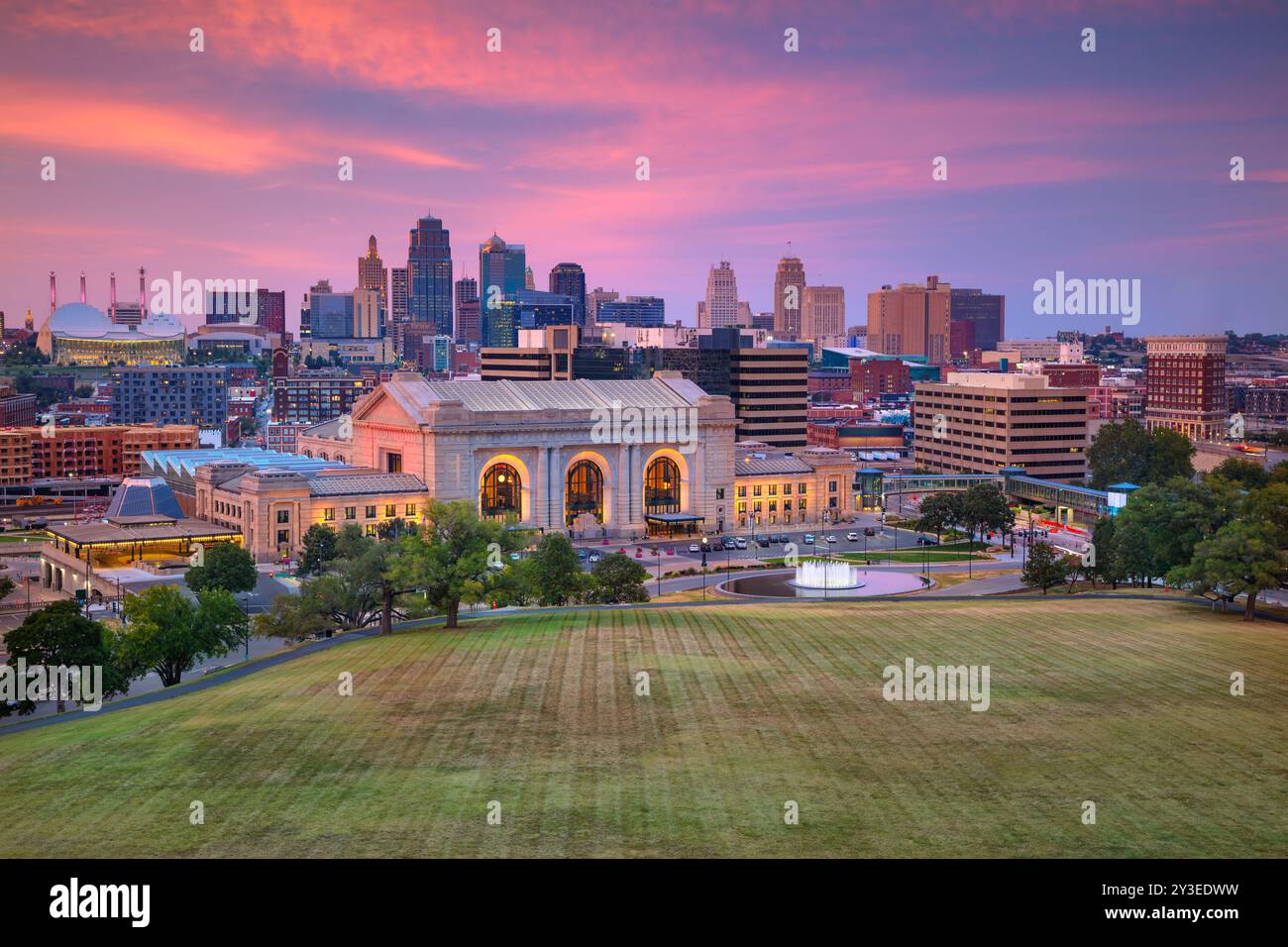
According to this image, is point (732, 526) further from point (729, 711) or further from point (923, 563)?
point (729, 711)

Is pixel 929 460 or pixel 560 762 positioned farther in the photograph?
pixel 929 460

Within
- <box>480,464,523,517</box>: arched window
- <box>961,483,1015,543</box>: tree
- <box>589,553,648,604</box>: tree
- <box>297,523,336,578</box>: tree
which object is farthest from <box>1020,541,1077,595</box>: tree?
<box>480,464,523,517</box>: arched window

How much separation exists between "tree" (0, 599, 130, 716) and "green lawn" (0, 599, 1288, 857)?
9189 millimetres

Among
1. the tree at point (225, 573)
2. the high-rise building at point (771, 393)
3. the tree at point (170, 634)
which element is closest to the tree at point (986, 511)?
the tree at point (225, 573)

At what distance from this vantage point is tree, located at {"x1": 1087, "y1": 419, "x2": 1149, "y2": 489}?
504ft

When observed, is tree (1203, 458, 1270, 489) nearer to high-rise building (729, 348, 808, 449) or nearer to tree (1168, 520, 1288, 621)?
tree (1168, 520, 1288, 621)

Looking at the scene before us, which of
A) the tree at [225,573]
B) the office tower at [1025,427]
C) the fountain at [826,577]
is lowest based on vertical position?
the fountain at [826,577]

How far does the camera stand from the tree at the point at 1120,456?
154m

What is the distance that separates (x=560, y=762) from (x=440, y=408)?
8133 centimetres

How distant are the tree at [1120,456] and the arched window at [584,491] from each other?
61.7 m

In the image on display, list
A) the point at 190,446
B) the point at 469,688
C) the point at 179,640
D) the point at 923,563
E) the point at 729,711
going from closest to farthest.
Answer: the point at 729,711 < the point at 469,688 < the point at 179,640 < the point at 923,563 < the point at 190,446

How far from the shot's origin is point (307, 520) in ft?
365

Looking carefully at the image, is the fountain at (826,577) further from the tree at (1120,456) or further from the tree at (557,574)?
the tree at (1120,456)
